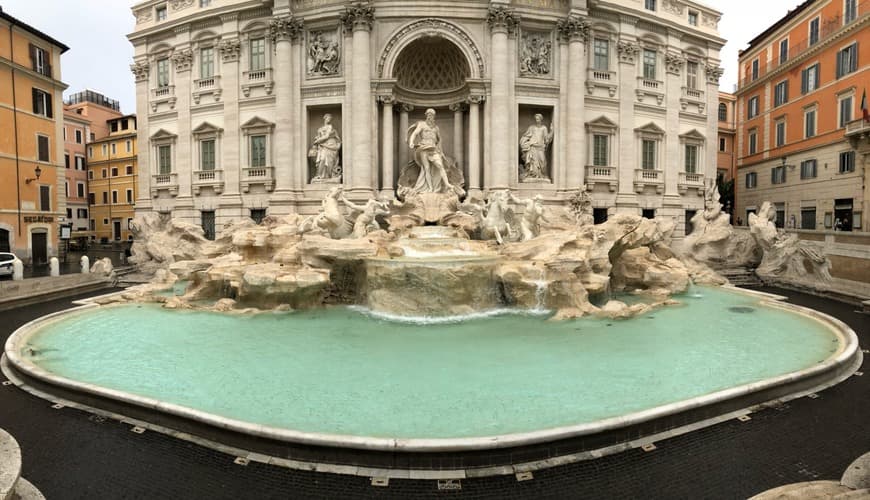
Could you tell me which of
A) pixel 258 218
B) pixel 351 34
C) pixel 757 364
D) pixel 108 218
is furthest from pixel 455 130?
pixel 108 218

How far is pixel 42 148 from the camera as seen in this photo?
26953 mm

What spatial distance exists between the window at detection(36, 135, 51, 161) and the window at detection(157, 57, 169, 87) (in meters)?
8.23

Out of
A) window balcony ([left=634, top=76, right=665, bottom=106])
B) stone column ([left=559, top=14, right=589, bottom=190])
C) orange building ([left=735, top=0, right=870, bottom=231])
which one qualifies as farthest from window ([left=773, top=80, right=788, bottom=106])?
stone column ([left=559, top=14, right=589, bottom=190])

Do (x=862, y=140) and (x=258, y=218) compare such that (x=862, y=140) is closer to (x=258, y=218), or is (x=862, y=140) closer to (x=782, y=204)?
(x=782, y=204)

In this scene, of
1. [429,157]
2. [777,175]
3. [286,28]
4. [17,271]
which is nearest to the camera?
[17,271]

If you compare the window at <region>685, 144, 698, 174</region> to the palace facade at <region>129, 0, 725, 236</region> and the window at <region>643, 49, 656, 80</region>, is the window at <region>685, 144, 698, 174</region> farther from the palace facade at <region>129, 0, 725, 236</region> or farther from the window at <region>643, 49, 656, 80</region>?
the window at <region>643, 49, 656, 80</region>

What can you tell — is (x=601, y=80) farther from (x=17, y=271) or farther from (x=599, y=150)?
(x=17, y=271)

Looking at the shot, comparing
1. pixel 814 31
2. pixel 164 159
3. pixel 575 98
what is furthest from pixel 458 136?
pixel 814 31

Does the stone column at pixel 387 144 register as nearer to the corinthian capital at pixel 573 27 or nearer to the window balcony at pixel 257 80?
the window balcony at pixel 257 80

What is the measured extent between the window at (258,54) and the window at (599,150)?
17.7 meters

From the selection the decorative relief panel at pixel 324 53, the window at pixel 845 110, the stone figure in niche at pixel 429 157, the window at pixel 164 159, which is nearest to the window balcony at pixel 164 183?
the window at pixel 164 159

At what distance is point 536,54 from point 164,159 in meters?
21.4

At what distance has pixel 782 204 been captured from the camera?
31266 mm

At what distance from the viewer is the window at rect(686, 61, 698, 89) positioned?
1036 inches
